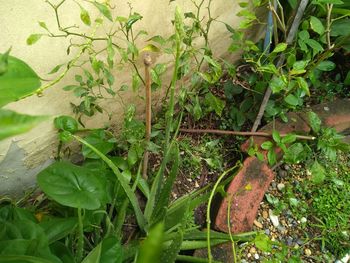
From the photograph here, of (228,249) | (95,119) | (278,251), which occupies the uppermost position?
(95,119)

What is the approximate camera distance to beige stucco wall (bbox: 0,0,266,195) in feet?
3.43

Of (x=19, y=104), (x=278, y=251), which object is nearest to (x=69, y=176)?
(x=19, y=104)

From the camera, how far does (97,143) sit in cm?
136

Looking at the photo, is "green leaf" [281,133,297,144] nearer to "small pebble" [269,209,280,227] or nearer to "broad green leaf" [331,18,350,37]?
"small pebble" [269,209,280,227]

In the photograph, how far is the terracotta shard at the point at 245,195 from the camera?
4.72 feet

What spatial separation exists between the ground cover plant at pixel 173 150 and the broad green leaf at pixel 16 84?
0.31m

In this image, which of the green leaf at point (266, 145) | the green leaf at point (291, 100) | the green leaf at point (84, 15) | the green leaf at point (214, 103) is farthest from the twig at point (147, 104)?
the green leaf at point (291, 100)

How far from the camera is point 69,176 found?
111 cm

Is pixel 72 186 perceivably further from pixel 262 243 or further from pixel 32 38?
pixel 262 243

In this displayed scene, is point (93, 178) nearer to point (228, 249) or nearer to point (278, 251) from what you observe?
point (228, 249)

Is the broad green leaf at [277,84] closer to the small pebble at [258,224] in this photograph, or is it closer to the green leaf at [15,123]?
the small pebble at [258,224]

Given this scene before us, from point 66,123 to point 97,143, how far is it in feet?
0.40

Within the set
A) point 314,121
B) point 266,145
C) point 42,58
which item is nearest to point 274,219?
point 266,145

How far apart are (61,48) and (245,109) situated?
0.83m
